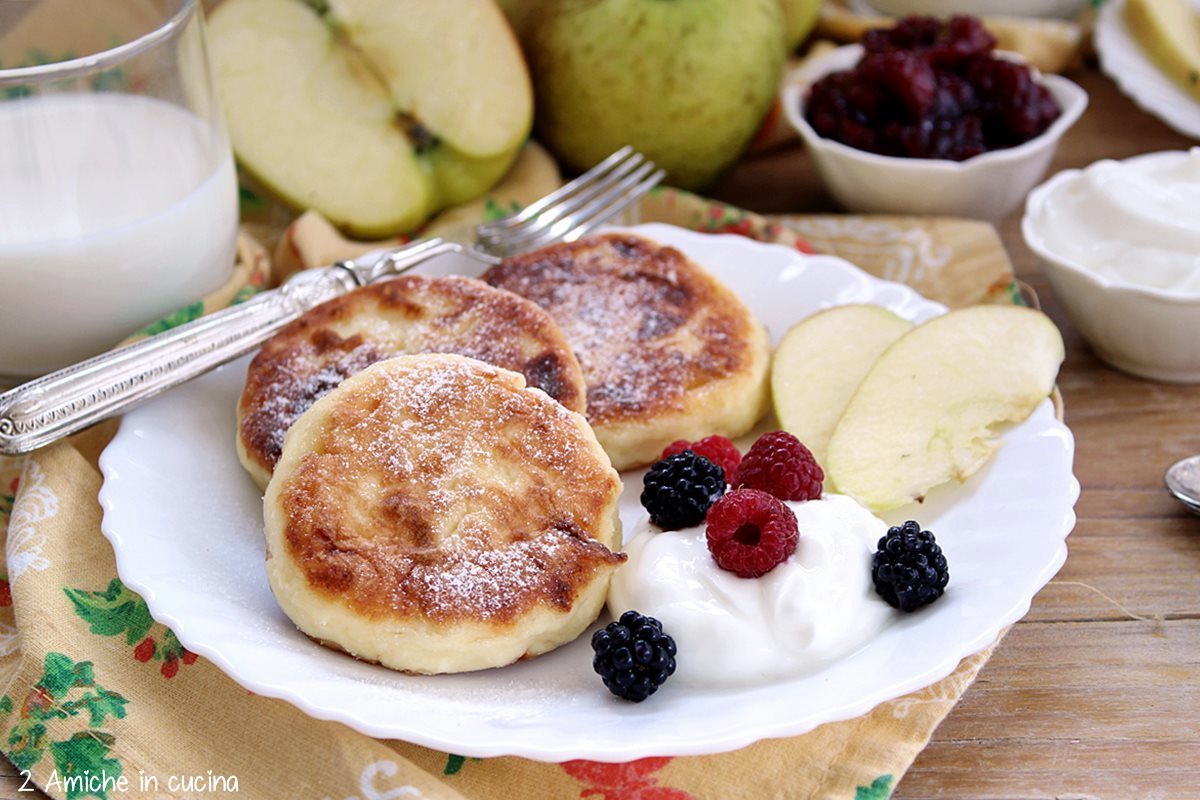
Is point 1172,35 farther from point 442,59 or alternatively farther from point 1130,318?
point 442,59

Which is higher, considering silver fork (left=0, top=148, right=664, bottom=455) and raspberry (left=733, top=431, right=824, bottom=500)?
raspberry (left=733, top=431, right=824, bottom=500)

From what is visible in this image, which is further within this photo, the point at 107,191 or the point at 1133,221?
the point at 1133,221

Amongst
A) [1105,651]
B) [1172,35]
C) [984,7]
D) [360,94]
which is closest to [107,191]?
[360,94]

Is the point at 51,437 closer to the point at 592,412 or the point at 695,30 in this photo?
the point at 592,412

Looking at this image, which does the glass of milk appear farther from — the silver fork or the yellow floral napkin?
the yellow floral napkin

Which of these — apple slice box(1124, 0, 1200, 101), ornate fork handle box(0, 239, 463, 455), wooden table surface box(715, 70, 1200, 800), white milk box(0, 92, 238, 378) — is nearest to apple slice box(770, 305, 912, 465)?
wooden table surface box(715, 70, 1200, 800)

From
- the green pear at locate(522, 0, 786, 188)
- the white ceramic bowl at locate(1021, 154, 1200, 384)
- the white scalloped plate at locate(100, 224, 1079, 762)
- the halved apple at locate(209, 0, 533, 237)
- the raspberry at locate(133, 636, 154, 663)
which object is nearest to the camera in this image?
the white scalloped plate at locate(100, 224, 1079, 762)

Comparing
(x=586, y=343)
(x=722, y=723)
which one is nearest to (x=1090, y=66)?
(x=586, y=343)
